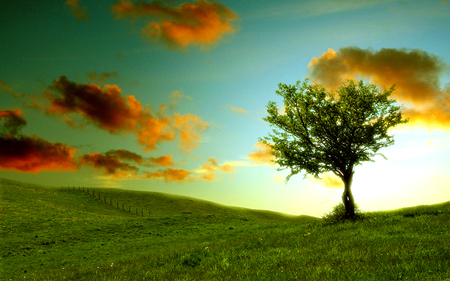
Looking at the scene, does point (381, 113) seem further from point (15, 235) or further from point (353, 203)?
point (15, 235)

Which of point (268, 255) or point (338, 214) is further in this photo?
point (338, 214)

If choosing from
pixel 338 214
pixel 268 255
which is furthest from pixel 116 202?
pixel 268 255

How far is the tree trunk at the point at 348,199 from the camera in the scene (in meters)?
28.4

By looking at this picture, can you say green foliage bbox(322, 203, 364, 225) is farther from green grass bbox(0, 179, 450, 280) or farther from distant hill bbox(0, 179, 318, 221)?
distant hill bbox(0, 179, 318, 221)

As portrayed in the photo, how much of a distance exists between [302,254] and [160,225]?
4097 cm

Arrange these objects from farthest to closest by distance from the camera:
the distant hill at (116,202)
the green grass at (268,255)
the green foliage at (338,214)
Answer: the distant hill at (116,202) → the green foliage at (338,214) → the green grass at (268,255)

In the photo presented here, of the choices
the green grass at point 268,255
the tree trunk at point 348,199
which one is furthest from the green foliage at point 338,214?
the green grass at point 268,255

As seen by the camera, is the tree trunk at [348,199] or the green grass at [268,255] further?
the tree trunk at [348,199]

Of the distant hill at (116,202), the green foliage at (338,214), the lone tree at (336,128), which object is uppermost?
the lone tree at (336,128)

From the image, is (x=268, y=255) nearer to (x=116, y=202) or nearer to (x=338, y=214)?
(x=338, y=214)

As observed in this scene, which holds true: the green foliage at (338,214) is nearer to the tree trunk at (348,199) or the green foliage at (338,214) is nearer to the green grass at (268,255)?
the tree trunk at (348,199)

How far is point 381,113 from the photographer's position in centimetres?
3003

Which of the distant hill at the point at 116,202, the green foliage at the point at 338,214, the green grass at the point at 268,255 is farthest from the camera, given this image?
the distant hill at the point at 116,202

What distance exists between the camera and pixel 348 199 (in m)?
29.1
